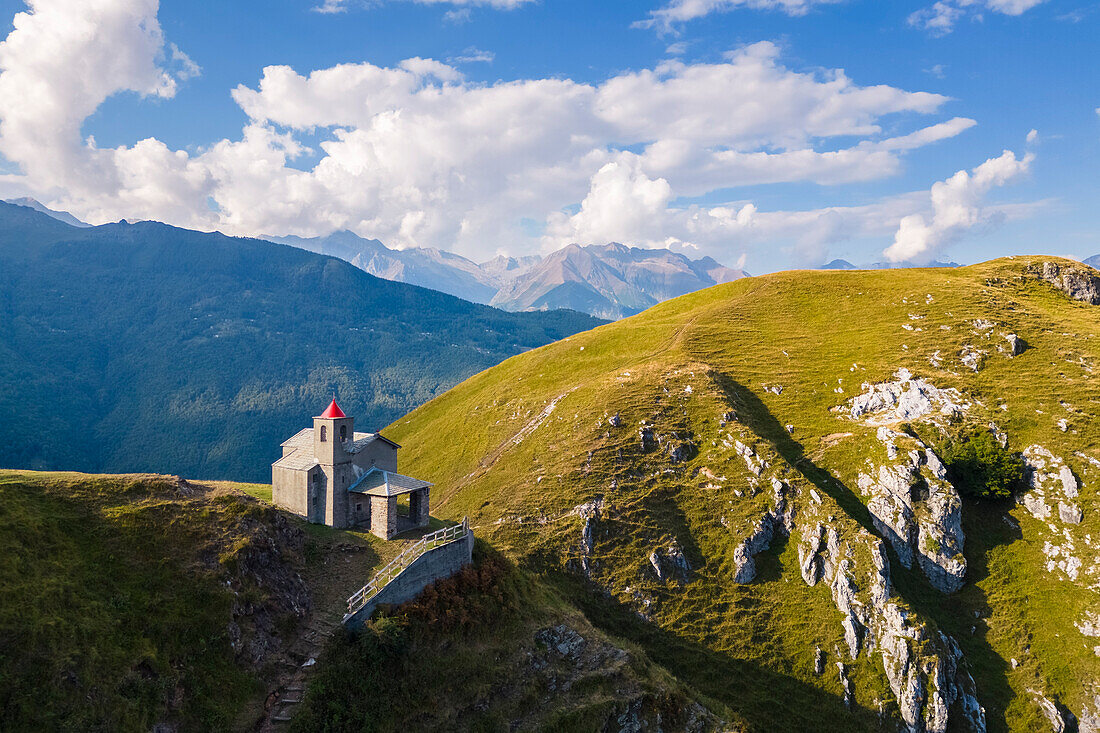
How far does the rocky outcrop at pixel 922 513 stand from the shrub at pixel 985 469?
2629 millimetres

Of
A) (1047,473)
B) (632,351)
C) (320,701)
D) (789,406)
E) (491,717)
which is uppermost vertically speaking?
(632,351)

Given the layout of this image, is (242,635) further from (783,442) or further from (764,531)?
(783,442)

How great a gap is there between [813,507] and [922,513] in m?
12.8

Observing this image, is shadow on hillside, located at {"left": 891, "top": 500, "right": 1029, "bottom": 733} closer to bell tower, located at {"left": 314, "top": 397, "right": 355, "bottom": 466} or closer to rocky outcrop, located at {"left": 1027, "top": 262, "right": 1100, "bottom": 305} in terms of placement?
bell tower, located at {"left": 314, "top": 397, "right": 355, "bottom": 466}

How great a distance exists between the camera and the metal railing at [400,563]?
37875 mm

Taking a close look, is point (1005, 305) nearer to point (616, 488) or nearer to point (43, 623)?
point (616, 488)

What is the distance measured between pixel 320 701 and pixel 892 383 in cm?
8152

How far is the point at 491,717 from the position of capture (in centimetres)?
3838

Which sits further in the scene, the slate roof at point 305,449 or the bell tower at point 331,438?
the slate roof at point 305,449

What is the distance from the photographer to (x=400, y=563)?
41.8 metres

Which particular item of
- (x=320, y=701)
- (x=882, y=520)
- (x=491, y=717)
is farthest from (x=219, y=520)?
(x=882, y=520)

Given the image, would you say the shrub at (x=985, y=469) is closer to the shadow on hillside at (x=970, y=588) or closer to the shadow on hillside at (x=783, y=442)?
the shadow on hillside at (x=970, y=588)

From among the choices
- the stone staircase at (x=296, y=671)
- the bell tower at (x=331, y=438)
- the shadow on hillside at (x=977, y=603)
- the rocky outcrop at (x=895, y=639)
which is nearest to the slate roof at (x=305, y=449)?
the bell tower at (x=331, y=438)

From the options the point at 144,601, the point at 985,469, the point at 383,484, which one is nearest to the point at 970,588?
the point at 985,469
